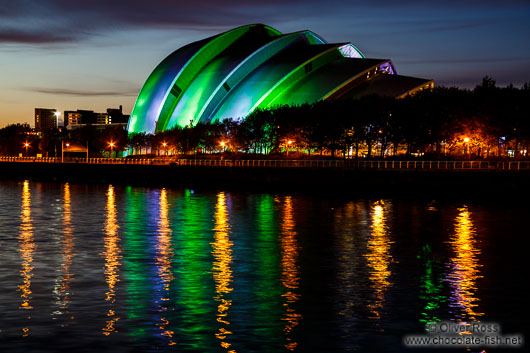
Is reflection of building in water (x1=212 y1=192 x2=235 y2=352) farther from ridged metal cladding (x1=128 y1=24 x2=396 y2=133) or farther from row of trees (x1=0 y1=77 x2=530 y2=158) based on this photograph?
ridged metal cladding (x1=128 y1=24 x2=396 y2=133)

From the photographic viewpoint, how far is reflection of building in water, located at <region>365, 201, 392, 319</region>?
668 inches

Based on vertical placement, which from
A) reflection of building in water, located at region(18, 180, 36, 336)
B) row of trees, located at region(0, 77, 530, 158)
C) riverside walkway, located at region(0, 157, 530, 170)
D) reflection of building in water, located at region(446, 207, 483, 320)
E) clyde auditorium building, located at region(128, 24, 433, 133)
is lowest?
reflection of building in water, located at region(18, 180, 36, 336)

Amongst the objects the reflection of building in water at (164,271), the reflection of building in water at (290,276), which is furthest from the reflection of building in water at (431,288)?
the reflection of building in water at (164,271)

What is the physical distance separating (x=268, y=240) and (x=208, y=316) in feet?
45.3

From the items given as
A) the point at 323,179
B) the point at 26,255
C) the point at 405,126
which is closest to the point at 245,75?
the point at 405,126

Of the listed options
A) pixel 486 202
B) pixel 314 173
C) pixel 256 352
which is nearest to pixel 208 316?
pixel 256 352

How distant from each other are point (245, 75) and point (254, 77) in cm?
213

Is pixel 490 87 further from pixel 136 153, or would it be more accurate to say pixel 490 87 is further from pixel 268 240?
pixel 136 153

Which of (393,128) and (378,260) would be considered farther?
(393,128)

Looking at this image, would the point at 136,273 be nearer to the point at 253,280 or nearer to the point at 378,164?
the point at 253,280

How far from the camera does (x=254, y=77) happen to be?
104 meters

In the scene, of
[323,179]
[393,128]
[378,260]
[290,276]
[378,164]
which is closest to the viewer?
[290,276]

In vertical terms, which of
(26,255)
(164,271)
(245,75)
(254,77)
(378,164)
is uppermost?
(245,75)

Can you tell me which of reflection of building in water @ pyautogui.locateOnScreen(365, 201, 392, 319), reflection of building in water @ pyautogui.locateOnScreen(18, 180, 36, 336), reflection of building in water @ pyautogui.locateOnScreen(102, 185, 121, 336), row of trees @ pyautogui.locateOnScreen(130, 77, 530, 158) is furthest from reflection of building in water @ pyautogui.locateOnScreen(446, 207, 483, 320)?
row of trees @ pyautogui.locateOnScreen(130, 77, 530, 158)
